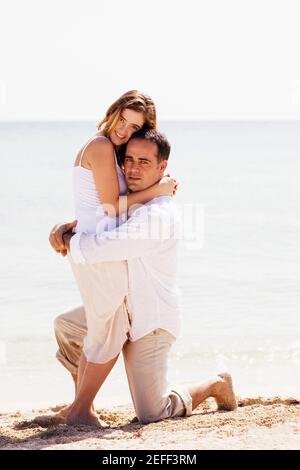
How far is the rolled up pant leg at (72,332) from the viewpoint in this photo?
199 inches

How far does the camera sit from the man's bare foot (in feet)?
15.7

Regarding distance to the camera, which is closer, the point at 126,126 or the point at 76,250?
the point at 76,250

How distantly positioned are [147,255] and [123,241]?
199 millimetres

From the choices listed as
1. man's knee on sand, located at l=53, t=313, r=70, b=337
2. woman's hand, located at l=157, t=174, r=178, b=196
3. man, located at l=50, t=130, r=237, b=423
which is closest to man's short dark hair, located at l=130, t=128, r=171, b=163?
man, located at l=50, t=130, r=237, b=423

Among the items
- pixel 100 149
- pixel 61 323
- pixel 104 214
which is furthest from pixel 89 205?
pixel 61 323

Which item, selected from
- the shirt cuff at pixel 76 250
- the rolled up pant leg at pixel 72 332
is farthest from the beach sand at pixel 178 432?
the shirt cuff at pixel 76 250

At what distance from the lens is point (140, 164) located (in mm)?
4734

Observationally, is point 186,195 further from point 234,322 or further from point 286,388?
point 286,388

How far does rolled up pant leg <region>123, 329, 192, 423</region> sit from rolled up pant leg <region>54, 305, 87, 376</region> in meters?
0.36

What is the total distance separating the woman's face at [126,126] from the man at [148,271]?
5 centimetres

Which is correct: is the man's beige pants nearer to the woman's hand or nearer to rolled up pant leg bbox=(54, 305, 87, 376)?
rolled up pant leg bbox=(54, 305, 87, 376)

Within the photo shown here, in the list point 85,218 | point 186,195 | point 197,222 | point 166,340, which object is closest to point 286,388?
point 166,340

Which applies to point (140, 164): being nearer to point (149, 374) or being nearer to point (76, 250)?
point (76, 250)

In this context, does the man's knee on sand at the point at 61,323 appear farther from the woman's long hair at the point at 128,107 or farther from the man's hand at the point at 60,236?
the woman's long hair at the point at 128,107
